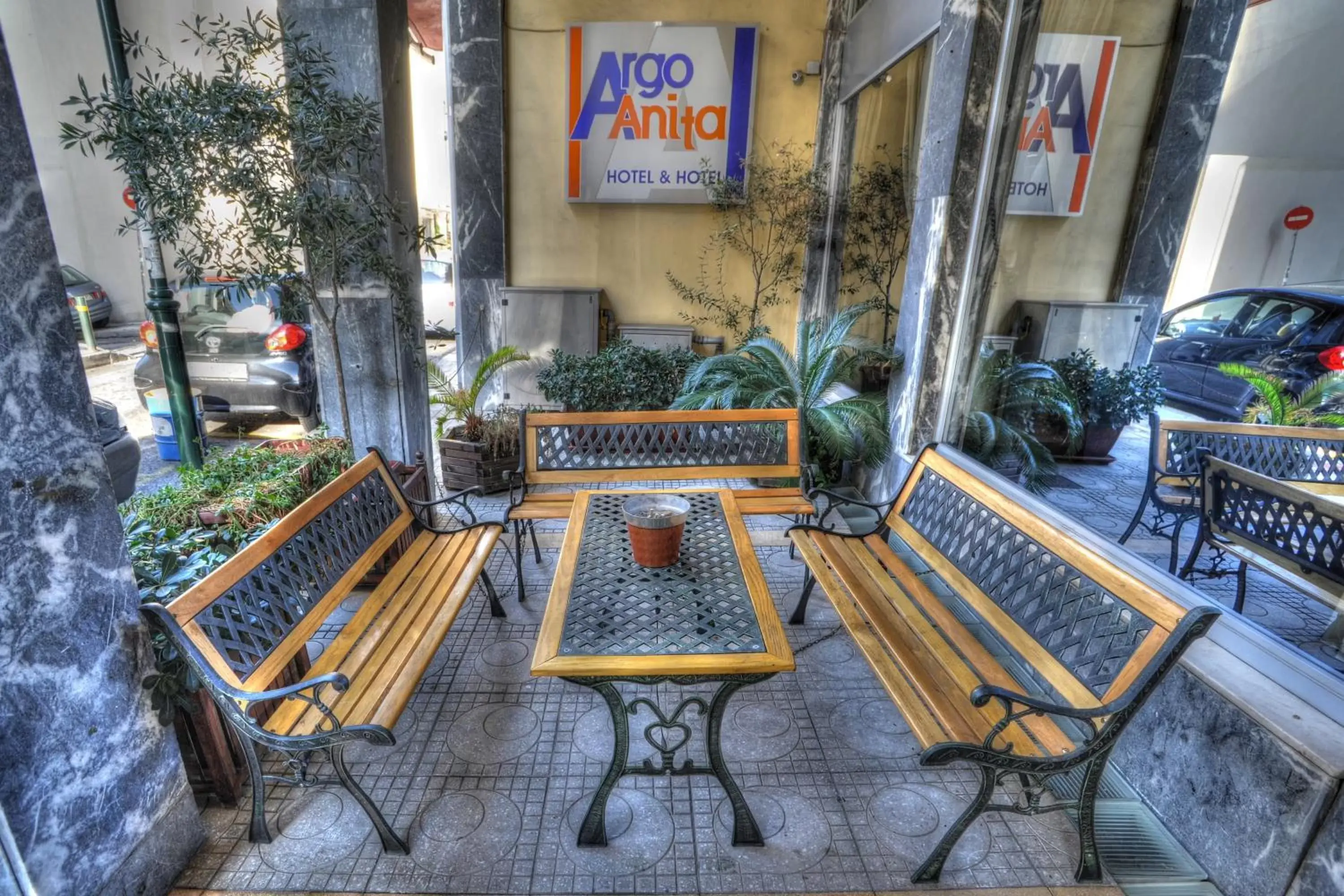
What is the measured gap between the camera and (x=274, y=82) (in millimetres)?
3170

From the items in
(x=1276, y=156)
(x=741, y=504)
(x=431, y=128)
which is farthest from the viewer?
(x=431, y=128)

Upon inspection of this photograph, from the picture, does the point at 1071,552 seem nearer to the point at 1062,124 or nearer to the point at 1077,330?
the point at 1077,330

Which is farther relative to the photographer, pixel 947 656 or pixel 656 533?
pixel 656 533

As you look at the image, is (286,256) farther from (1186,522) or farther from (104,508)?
(1186,522)

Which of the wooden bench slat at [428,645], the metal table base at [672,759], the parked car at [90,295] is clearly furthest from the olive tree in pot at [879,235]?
the parked car at [90,295]

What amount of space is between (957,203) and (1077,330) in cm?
101

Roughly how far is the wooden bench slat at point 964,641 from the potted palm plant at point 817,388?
1531mm

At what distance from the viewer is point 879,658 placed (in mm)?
2250

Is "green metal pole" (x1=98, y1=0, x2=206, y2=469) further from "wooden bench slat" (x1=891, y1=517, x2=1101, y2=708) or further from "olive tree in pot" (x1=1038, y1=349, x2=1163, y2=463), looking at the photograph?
"olive tree in pot" (x1=1038, y1=349, x2=1163, y2=463)

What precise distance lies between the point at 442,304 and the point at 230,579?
10131 millimetres

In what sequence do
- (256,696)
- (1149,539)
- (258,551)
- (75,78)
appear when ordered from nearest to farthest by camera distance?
1. (256,696)
2. (258,551)
3. (75,78)
4. (1149,539)

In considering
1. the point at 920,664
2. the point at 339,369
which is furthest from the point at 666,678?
the point at 339,369

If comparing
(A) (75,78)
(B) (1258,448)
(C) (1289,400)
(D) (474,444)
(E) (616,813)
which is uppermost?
(A) (75,78)

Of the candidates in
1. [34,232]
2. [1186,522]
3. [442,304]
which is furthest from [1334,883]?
[442,304]
